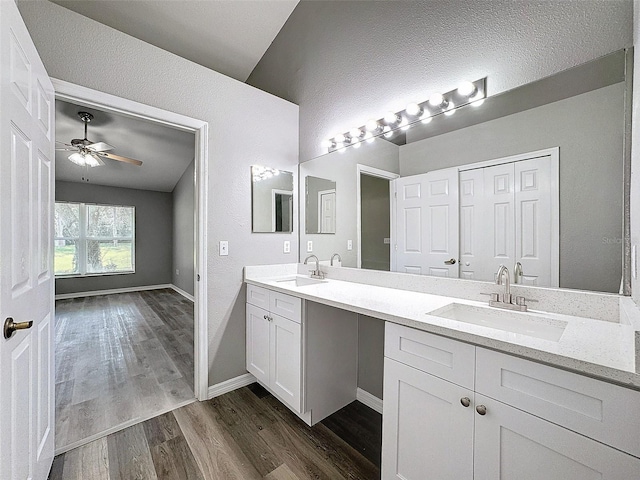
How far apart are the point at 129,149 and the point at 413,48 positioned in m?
4.78

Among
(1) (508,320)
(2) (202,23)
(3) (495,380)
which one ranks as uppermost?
(2) (202,23)

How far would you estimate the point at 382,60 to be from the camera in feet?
6.23

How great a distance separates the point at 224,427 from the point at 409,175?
6.44 feet

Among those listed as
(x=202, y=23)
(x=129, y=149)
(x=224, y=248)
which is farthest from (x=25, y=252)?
(x=129, y=149)

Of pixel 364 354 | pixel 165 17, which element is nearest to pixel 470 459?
pixel 364 354

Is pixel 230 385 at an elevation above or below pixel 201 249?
below

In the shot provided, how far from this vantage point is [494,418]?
0.92 metres

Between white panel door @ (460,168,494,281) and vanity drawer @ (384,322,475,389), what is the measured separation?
0.60m

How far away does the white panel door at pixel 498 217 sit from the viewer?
138cm

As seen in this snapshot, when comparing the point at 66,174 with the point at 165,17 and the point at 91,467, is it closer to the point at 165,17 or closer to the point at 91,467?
the point at 165,17

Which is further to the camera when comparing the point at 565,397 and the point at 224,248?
the point at 224,248

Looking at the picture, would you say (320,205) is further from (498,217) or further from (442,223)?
(498,217)

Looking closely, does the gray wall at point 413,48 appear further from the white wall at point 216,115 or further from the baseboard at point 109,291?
the baseboard at point 109,291

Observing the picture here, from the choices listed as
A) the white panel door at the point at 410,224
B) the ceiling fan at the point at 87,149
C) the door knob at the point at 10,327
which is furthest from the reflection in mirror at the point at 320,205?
the ceiling fan at the point at 87,149
